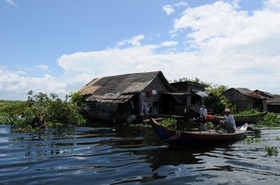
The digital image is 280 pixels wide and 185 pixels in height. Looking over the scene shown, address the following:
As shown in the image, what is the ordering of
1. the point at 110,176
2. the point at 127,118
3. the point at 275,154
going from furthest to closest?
the point at 127,118, the point at 275,154, the point at 110,176

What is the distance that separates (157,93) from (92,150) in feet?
49.0

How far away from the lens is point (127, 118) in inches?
882

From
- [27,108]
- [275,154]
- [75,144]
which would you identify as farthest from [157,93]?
[275,154]

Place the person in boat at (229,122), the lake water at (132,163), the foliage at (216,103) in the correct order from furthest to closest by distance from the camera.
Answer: the foliage at (216,103), the person in boat at (229,122), the lake water at (132,163)

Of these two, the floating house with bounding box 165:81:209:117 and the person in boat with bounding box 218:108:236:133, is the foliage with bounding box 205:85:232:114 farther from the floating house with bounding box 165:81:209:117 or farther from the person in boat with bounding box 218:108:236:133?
the person in boat with bounding box 218:108:236:133

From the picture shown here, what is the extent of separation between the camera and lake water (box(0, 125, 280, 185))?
23.4 ft

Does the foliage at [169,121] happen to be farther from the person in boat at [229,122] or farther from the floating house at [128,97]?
the person in boat at [229,122]

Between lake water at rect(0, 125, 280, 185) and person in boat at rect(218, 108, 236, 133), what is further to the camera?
person in boat at rect(218, 108, 236, 133)

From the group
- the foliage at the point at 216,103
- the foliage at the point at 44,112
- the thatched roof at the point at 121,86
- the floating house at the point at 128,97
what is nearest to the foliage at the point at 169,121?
the floating house at the point at 128,97

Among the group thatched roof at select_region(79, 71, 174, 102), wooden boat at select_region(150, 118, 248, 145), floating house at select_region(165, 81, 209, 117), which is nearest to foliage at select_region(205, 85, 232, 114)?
floating house at select_region(165, 81, 209, 117)

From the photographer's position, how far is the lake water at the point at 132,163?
23.4 ft

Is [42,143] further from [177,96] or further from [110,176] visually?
[177,96]

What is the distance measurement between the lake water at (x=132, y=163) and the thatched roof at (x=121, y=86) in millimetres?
10409

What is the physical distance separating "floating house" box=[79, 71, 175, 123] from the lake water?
9.96 m
